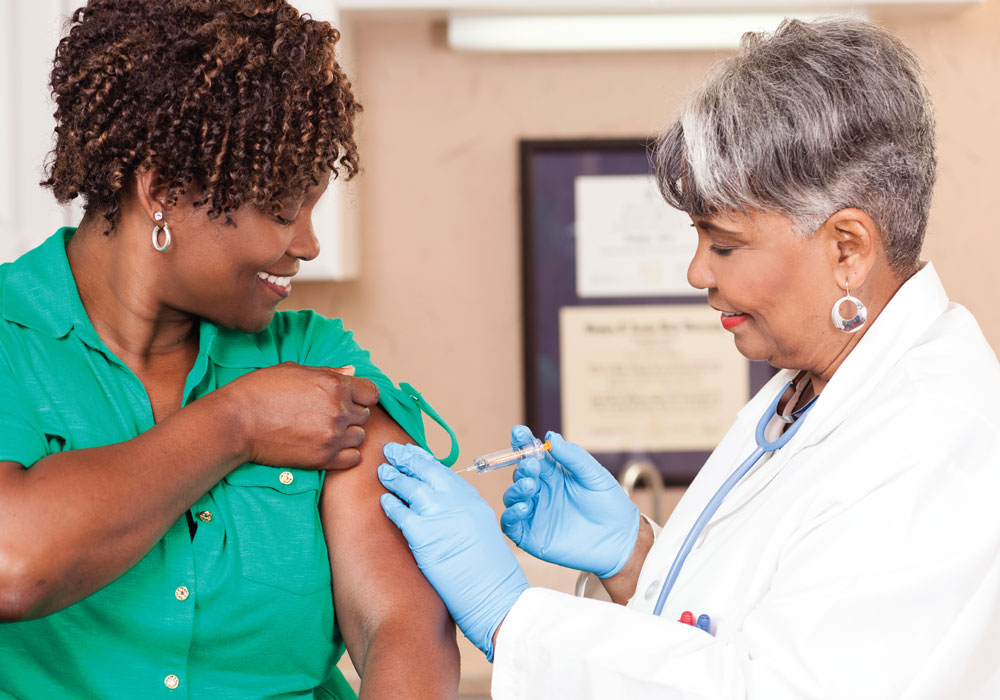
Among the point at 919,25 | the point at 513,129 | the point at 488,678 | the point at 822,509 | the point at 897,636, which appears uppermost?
the point at 919,25

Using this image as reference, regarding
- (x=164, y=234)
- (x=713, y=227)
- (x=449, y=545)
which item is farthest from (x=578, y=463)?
(x=164, y=234)

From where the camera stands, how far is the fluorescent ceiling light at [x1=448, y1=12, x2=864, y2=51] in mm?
2123

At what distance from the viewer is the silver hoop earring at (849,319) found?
1128 mm

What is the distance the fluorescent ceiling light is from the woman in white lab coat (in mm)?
996

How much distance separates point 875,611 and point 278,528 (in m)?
0.64

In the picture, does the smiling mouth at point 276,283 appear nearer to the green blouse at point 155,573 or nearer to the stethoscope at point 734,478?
the green blouse at point 155,573

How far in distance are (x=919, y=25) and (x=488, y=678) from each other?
1.79m

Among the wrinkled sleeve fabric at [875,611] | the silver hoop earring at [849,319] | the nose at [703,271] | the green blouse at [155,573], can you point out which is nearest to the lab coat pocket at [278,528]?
the green blouse at [155,573]

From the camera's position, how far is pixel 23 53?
184cm

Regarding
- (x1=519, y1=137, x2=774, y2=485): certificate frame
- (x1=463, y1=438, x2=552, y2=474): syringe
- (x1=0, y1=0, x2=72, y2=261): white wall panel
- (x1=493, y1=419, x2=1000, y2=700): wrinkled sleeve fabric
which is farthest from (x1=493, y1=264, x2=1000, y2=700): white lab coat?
(x1=0, y1=0, x2=72, y2=261): white wall panel

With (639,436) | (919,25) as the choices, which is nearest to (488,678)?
(639,436)

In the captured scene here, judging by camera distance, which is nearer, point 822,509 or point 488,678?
point 822,509

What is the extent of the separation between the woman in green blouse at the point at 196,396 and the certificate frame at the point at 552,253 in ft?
3.63

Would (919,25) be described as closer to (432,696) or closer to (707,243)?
(707,243)
